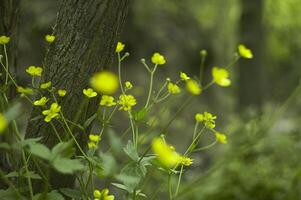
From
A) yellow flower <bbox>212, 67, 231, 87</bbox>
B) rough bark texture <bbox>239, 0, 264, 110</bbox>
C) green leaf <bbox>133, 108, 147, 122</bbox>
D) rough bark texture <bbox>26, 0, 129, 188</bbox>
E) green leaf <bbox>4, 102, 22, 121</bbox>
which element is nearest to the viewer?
green leaf <bbox>4, 102, 22, 121</bbox>

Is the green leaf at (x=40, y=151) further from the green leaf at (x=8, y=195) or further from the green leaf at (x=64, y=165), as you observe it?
the green leaf at (x=8, y=195)

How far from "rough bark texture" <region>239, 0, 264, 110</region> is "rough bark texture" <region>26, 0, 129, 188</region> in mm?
5874

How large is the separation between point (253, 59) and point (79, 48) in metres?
6.11

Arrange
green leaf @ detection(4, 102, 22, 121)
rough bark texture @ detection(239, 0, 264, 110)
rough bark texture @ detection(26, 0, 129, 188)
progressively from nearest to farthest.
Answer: green leaf @ detection(4, 102, 22, 121) < rough bark texture @ detection(26, 0, 129, 188) < rough bark texture @ detection(239, 0, 264, 110)

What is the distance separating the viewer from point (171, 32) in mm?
6871

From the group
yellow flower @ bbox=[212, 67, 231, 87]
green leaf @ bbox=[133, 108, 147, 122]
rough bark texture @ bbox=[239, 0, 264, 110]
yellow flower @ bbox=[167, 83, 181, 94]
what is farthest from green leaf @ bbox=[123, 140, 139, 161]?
rough bark texture @ bbox=[239, 0, 264, 110]

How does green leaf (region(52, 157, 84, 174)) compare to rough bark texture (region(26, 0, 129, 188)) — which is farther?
rough bark texture (region(26, 0, 129, 188))

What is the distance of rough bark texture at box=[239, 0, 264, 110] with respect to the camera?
7348 millimetres

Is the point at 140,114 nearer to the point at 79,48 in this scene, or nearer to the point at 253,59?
the point at 79,48

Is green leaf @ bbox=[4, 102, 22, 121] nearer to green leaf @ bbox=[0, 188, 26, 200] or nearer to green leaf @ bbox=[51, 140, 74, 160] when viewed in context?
green leaf @ bbox=[51, 140, 74, 160]

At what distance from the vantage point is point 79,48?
5.46 ft

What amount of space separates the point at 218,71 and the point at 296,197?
A: 1.23 meters

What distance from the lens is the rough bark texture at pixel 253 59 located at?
7.35 m

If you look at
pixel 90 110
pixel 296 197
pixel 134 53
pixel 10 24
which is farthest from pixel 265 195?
pixel 134 53
